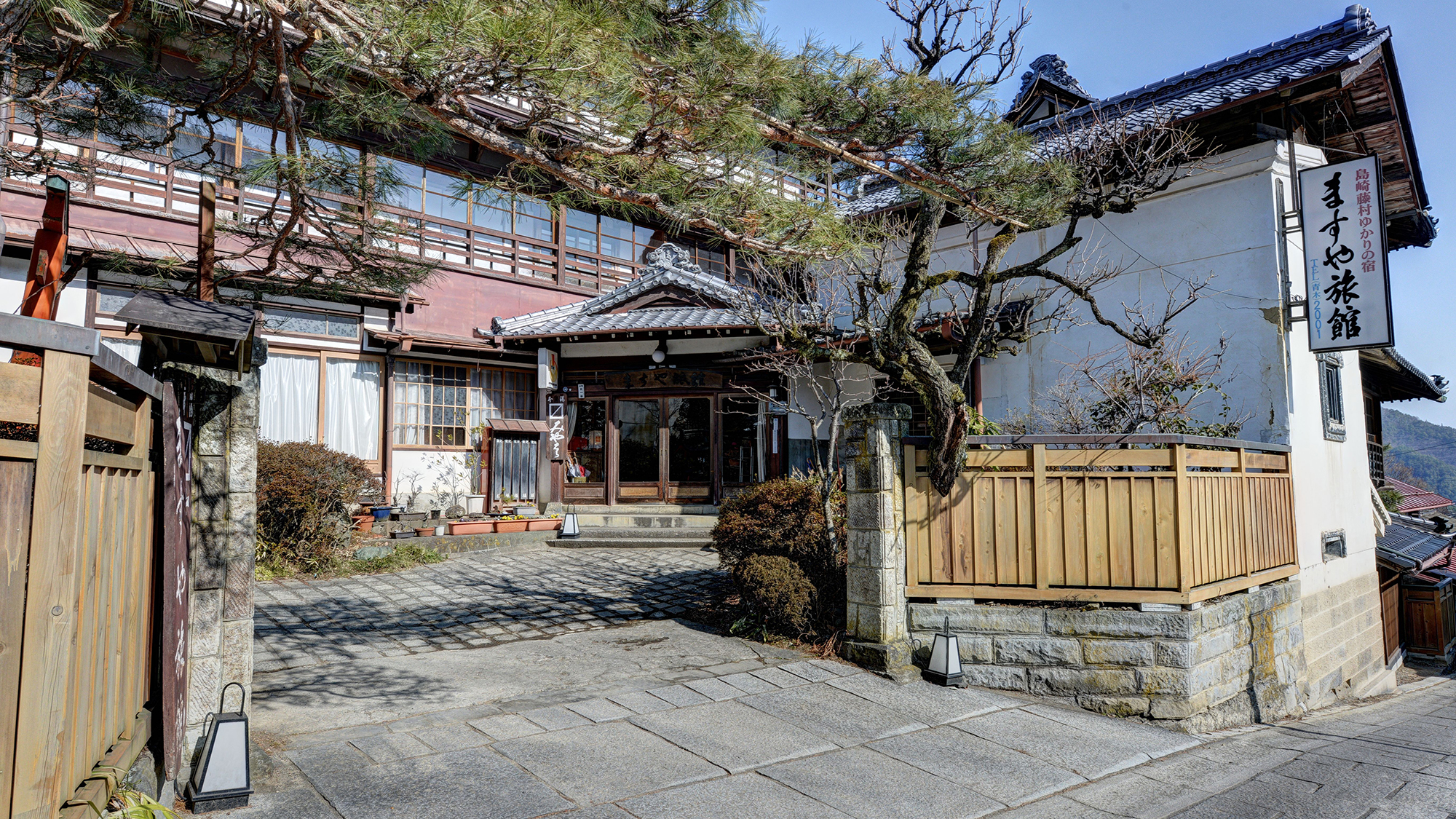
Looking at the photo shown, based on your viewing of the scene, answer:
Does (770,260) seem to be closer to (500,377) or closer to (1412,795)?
(1412,795)

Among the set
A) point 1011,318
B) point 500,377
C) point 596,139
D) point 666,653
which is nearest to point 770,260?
point 596,139

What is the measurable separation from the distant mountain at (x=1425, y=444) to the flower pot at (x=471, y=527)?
291 ft

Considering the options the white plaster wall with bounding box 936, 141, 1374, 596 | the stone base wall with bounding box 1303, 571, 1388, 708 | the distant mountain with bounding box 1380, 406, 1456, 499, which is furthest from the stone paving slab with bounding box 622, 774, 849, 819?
the distant mountain with bounding box 1380, 406, 1456, 499

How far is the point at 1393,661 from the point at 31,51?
18812 millimetres

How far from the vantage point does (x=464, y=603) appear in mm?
8812

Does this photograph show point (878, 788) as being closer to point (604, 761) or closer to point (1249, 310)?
point (604, 761)

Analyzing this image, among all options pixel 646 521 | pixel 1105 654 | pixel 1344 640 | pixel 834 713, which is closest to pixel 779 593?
pixel 834 713

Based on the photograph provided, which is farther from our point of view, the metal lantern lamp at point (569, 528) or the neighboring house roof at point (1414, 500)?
the neighboring house roof at point (1414, 500)

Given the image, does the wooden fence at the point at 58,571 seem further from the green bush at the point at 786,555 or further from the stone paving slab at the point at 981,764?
the green bush at the point at 786,555

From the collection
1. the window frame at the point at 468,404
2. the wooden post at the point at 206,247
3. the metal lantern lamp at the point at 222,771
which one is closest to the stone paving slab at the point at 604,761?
the metal lantern lamp at the point at 222,771

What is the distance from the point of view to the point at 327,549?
10.2 metres

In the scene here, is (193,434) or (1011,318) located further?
(1011,318)

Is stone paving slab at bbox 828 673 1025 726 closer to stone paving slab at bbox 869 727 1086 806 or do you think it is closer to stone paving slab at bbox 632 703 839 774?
stone paving slab at bbox 869 727 1086 806

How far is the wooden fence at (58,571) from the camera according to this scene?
195 cm
